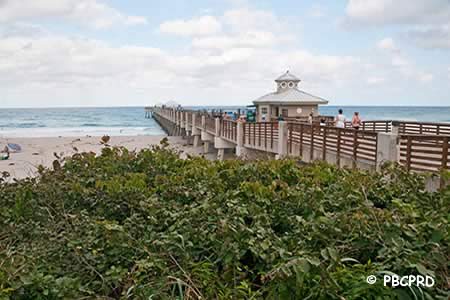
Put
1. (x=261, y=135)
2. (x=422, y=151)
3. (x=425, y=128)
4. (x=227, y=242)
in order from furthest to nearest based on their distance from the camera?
(x=261, y=135) < (x=425, y=128) < (x=422, y=151) < (x=227, y=242)

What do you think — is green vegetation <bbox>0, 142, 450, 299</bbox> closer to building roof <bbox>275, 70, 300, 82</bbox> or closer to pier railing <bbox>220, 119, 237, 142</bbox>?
pier railing <bbox>220, 119, 237, 142</bbox>

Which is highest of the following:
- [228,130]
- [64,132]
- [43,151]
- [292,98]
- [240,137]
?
[292,98]

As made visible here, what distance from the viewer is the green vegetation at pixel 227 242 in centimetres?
239

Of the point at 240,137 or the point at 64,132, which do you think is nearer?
the point at 240,137

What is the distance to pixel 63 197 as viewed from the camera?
4723 millimetres

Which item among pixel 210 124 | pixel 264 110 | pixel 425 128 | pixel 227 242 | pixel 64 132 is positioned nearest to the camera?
pixel 227 242

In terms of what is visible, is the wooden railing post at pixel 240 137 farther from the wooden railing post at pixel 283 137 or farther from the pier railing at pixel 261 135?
the wooden railing post at pixel 283 137

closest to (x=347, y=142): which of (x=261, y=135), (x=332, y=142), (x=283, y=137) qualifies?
(x=332, y=142)

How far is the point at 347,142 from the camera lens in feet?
38.6

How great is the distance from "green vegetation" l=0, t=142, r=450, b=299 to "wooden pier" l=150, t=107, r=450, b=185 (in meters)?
1.28

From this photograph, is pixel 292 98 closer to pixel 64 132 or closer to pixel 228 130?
pixel 228 130

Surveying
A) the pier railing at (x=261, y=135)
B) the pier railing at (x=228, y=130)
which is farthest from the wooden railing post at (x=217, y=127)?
the pier railing at (x=261, y=135)

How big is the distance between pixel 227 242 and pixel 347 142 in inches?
375

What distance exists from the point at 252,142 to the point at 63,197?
613 inches
